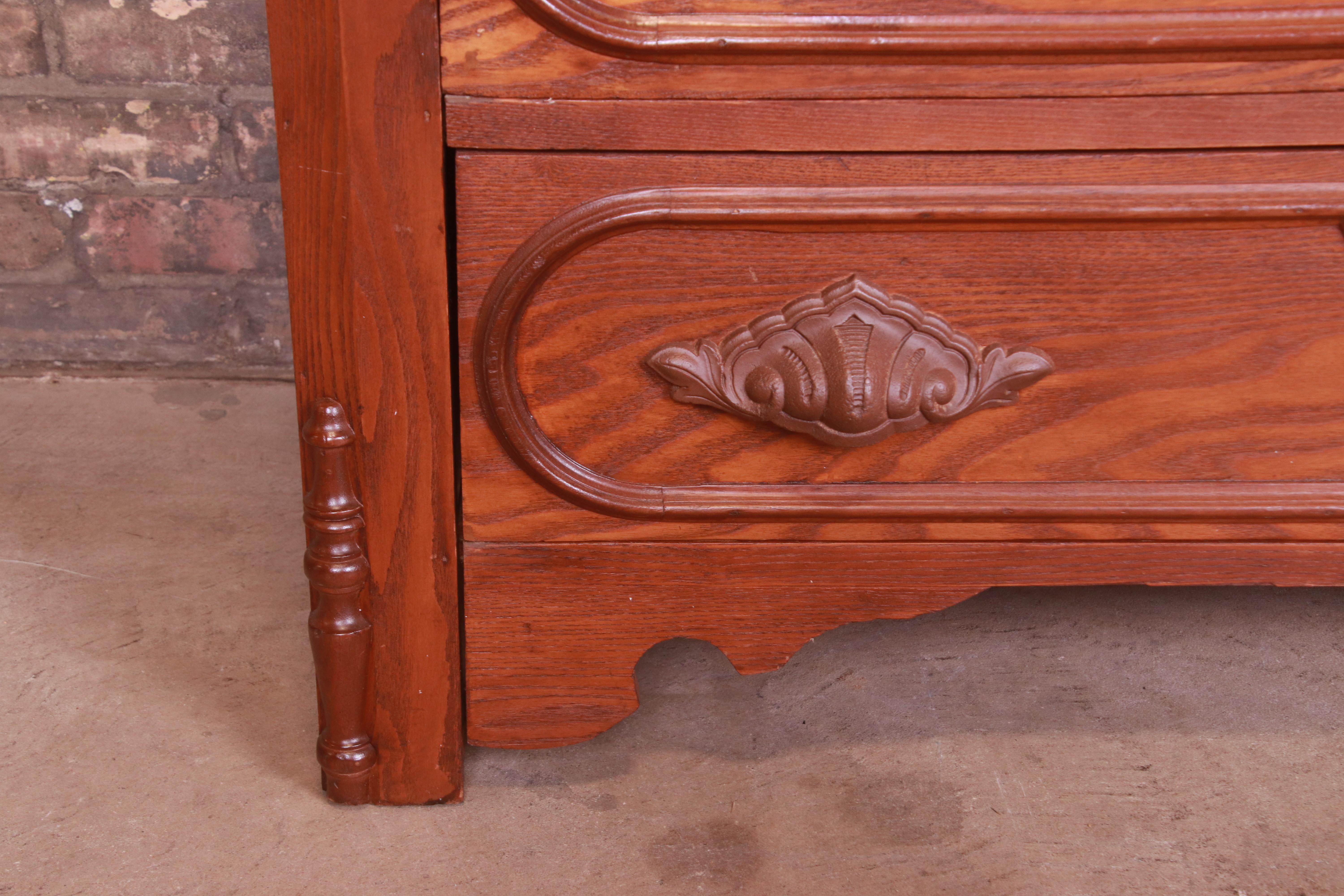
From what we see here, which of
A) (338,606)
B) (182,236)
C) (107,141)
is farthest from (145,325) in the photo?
(338,606)

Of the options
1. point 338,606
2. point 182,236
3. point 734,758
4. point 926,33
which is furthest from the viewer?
point 182,236

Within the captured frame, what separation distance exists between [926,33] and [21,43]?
1661 mm

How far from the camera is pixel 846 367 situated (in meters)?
0.74

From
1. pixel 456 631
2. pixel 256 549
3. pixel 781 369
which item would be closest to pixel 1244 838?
pixel 781 369

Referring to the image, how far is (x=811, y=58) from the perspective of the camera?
0.68 metres

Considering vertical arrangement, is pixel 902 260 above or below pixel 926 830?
above

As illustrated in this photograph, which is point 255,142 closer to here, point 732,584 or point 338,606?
point 338,606

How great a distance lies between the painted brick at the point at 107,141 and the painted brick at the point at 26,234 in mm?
43

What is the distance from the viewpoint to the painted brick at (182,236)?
177cm

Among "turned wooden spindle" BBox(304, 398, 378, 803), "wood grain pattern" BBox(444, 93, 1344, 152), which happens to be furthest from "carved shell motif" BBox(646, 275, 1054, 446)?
"turned wooden spindle" BBox(304, 398, 378, 803)

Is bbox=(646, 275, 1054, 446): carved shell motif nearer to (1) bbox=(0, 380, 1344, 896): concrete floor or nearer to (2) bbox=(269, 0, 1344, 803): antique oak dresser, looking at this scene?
(2) bbox=(269, 0, 1344, 803): antique oak dresser

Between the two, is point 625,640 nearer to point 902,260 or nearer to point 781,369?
point 781,369

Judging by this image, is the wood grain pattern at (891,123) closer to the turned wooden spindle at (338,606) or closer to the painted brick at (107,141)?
the turned wooden spindle at (338,606)

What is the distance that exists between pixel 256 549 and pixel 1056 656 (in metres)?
0.97
